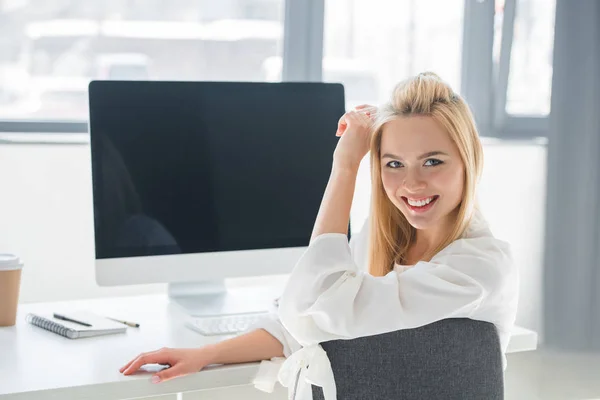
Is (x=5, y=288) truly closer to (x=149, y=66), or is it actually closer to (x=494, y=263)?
(x=494, y=263)

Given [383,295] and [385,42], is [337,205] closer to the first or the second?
[383,295]

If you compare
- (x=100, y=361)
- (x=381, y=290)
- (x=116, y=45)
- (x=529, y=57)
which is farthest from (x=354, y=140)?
(x=529, y=57)

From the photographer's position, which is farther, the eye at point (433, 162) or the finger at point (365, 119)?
the finger at point (365, 119)

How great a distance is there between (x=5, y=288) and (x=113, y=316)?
0.23 m

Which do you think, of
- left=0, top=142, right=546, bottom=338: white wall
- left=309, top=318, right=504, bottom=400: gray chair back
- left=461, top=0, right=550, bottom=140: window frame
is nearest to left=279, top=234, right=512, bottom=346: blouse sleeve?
left=309, top=318, right=504, bottom=400: gray chair back

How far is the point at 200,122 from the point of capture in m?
1.84

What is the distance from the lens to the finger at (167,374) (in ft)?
4.45

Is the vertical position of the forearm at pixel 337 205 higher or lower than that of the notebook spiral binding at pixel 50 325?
higher

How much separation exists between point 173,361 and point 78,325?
0.34 meters

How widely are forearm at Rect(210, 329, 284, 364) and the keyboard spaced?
0.42ft

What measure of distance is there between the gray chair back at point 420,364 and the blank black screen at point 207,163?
750 millimetres

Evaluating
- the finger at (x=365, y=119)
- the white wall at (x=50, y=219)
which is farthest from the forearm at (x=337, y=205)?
the white wall at (x=50, y=219)

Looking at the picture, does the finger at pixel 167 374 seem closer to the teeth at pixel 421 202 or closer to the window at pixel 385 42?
the teeth at pixel 421 202

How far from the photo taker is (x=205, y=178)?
184 centimetres
